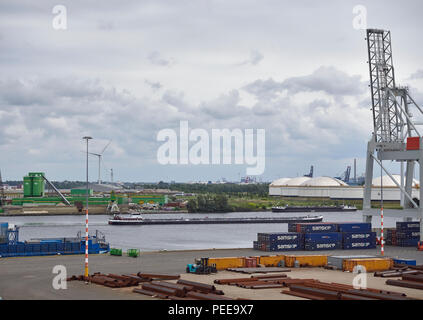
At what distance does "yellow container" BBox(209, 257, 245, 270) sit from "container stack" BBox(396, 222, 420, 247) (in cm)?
2257

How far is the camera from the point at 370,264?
37.3m

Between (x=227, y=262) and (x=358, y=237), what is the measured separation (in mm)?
19123

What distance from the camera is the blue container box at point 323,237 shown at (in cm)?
5100

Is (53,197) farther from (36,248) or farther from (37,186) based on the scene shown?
(36,248)

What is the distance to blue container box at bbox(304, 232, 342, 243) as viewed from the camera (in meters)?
51.0

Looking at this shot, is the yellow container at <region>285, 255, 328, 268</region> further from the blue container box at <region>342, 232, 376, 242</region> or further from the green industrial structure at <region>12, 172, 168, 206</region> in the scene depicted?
the green industrial structure at <region>12, 172, 168, 206</region>

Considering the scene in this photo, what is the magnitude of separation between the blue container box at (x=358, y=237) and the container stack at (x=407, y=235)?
10.6 ft

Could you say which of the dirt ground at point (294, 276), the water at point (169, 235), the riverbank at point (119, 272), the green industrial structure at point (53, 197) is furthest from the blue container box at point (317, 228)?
the green industrial structure at point (53, 197)

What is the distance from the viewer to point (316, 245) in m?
51.0

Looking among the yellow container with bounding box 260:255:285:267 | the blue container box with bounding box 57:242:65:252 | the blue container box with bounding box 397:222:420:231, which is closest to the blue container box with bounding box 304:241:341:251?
the blue container box with bounding box 397:222:420:231
